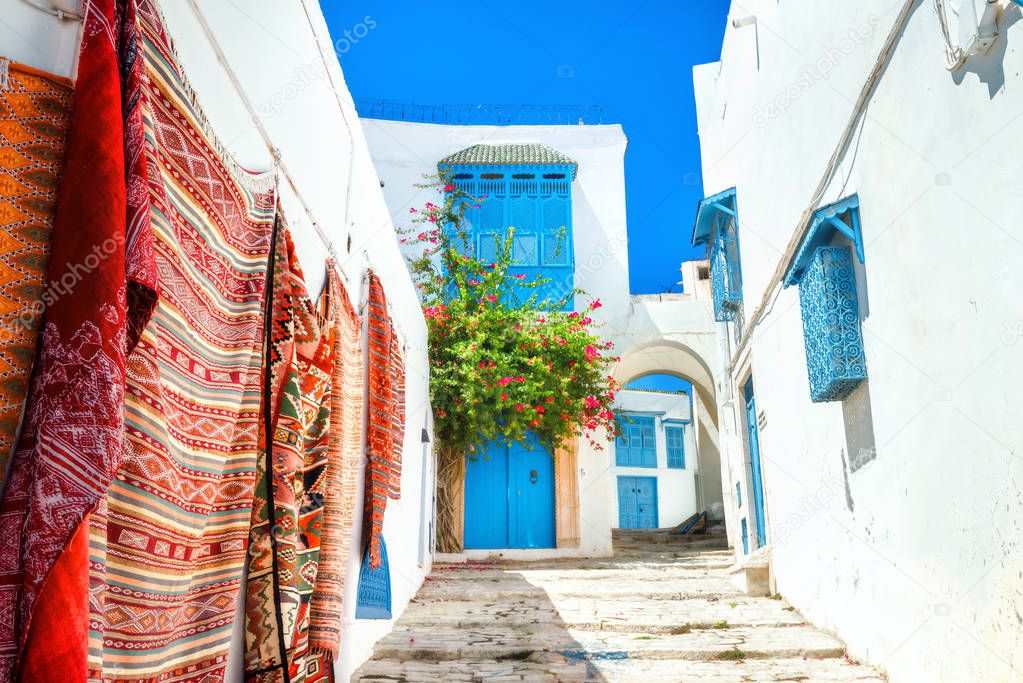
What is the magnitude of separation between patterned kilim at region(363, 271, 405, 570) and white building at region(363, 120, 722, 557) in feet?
22.2

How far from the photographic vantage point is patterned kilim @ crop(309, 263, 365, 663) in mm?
3088

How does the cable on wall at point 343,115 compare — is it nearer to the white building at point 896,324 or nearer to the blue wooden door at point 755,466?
the white building at point 896,324

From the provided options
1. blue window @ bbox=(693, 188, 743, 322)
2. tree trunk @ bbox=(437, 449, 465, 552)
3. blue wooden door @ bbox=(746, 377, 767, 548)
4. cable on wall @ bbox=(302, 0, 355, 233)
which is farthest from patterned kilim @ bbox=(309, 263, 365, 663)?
tree trunk @ bbox=(437, 449, 465, 552)

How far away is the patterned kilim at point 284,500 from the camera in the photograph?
2406 millimetres

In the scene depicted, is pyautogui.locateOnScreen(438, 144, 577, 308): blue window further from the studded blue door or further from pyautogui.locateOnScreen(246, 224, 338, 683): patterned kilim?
pyautogui.locateOnScreen(246, 224, 338, 683): patterned kilim

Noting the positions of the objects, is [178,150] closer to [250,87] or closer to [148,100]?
[148,100]

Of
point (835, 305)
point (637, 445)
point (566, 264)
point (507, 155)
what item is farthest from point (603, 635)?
point (637, 445)

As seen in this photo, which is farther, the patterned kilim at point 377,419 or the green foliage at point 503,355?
the green foliage at point 503,355

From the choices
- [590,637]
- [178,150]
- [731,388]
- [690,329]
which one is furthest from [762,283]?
[178,150]

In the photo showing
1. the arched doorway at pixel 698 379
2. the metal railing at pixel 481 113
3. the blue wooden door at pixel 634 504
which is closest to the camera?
the arched doorway at pixel 698 379

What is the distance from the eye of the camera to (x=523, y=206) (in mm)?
12820

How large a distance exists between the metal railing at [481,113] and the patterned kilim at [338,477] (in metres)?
10.6

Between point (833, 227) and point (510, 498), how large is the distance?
303 inches

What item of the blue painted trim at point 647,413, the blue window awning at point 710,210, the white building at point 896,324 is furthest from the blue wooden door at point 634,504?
the white building at point 896,324
